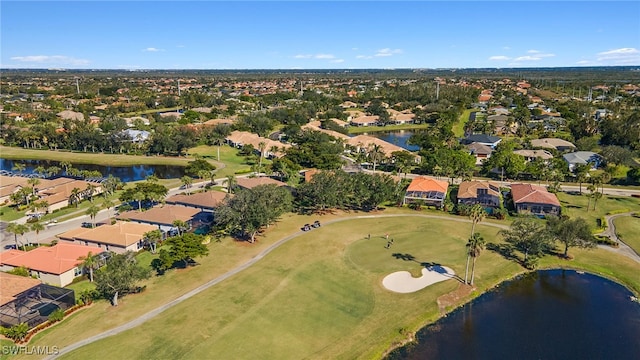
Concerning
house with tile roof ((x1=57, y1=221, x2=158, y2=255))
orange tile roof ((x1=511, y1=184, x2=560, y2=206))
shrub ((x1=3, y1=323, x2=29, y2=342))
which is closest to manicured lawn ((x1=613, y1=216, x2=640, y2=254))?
orange tile roof ((x1=511, y1=184, x2=560, y2=206))

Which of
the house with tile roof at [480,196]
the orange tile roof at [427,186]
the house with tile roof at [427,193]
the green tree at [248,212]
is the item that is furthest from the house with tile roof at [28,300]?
the house with tile roof at [480,196]

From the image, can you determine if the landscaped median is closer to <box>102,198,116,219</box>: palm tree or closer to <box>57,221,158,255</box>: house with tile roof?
<box>57,221,158,255</box>: house with tile roof

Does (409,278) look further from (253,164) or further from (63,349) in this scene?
(253,164)

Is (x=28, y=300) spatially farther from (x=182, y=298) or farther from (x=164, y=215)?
(x=164, y=215)

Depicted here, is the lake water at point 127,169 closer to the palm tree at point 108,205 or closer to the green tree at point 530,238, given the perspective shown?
the palm tree at point 108,205

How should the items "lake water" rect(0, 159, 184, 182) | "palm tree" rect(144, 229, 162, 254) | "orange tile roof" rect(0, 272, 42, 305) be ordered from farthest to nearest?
1. "lake water" rect(0, 159, 184, 182)
2. "palm tree" rect(144, 229, 162, 254)
3. "orange tile roof" rect(0, 272, 42, 305)

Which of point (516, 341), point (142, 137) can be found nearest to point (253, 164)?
point (142, 137)

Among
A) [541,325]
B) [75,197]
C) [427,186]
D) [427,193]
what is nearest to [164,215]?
[75,197]
